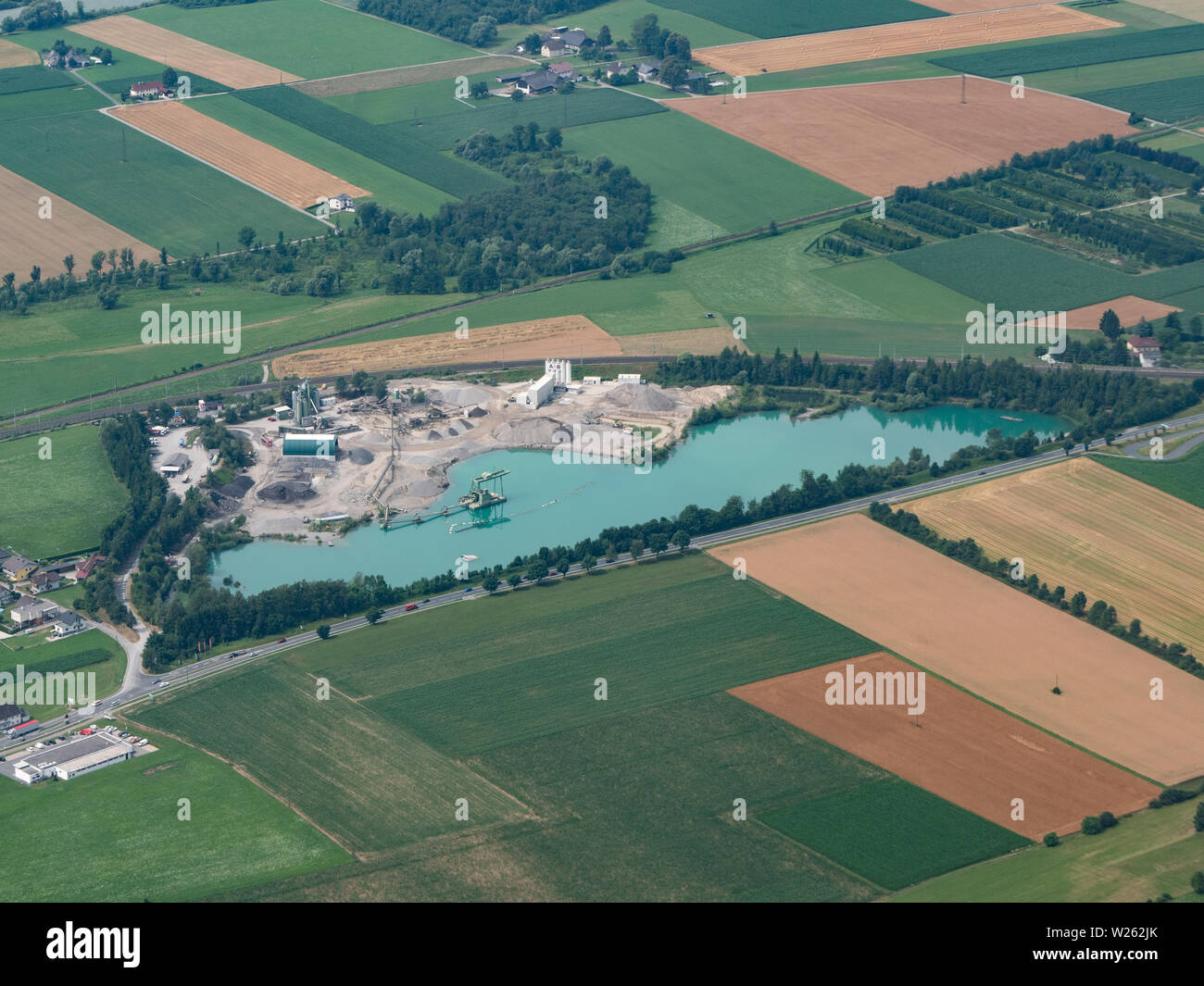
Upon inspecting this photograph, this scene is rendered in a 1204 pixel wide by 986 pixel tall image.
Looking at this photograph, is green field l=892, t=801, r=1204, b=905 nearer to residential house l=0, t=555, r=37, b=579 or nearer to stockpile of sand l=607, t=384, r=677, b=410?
stockpile of sand l=607, t=384, r=677, b=410

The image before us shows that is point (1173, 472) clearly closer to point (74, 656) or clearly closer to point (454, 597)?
point (454, 597)

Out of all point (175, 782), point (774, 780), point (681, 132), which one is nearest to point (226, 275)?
point (681, 132)

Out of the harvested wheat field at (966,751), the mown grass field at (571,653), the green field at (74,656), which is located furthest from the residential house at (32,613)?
the harvested wheat field at (966,751)

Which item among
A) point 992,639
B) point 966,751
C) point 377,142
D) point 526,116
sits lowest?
point 966,751

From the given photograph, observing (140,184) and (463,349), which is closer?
(463,349)

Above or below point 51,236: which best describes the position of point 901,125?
above

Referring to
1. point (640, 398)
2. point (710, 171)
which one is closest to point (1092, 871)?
point (640, 398)
